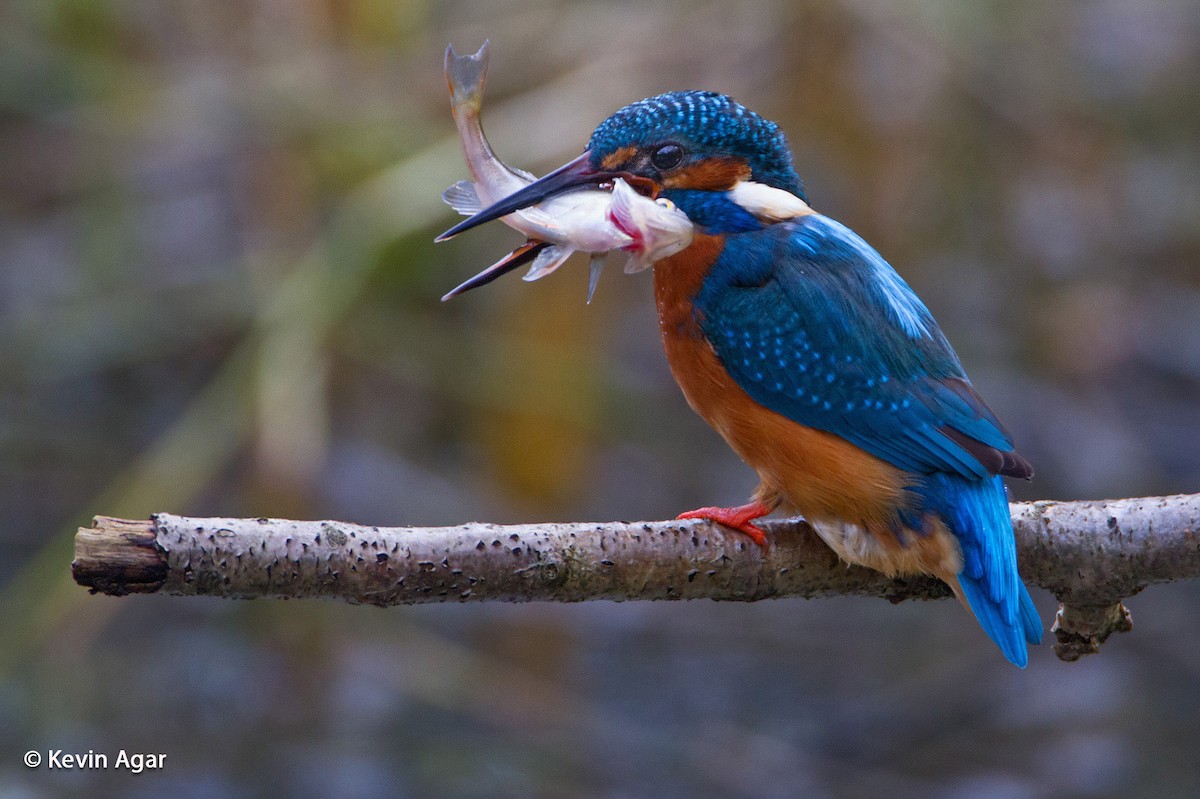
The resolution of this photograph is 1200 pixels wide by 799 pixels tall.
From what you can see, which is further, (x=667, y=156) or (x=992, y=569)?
(x=667, y=156)

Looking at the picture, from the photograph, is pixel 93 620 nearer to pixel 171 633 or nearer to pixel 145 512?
pixel 145 512

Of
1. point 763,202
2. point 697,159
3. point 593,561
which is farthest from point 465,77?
point 593,561

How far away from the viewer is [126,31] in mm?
4449

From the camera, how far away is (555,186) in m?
2.03

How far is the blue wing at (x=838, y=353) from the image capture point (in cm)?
210

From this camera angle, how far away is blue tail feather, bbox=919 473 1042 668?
1.96 m

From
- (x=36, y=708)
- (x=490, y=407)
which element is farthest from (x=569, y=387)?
(x=36, y=708)

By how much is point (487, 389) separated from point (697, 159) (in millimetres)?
2010

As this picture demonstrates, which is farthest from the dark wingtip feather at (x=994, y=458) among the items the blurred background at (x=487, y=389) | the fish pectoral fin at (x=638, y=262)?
the blurred background at (x=487, y=389)

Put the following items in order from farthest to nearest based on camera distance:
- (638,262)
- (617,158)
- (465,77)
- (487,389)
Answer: (487,389), (617,158), (638,262), (465,77)

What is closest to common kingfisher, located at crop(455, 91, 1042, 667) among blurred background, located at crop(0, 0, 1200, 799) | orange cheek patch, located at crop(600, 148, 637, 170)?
orange cheek patch, located at crop(600, 148, 637, 170)

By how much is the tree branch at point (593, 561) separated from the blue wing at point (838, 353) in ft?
0.66

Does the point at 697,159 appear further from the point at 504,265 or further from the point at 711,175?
the point at 504,265

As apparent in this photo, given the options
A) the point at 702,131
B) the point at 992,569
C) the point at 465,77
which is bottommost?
the point at 992,569
